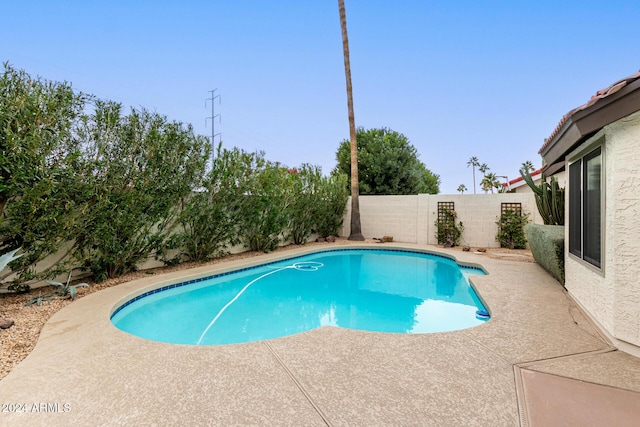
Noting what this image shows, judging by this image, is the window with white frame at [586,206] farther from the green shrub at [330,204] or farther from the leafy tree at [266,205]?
the green shrub at [330,204]

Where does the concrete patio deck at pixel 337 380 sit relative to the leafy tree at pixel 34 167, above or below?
below

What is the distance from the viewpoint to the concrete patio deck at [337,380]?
8.41 feet

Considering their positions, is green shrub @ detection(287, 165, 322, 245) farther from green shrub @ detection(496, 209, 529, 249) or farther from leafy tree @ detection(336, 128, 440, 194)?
leafy tree @ detection(336, 128, 440, 194)

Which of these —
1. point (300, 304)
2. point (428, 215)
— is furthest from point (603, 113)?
point (428, 215)

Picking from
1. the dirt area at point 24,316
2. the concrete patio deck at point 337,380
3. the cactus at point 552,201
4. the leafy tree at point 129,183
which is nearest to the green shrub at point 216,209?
the leafy tree at point 129,183

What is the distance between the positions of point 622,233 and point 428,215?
448 inches

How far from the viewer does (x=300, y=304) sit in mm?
7184

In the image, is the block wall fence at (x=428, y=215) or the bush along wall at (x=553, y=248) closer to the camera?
the bush along wall at (x=553, y=248)

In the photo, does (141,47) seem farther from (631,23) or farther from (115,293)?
(631,23)

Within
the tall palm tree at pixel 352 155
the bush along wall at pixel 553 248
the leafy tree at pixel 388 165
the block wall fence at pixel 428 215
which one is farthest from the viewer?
the leafy tree at pixel 388 165

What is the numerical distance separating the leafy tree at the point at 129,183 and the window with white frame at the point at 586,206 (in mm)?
8561

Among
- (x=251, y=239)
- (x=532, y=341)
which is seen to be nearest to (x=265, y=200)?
(x=251, y=239)

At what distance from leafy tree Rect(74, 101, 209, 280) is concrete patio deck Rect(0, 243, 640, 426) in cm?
287

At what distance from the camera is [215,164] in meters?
9.73
